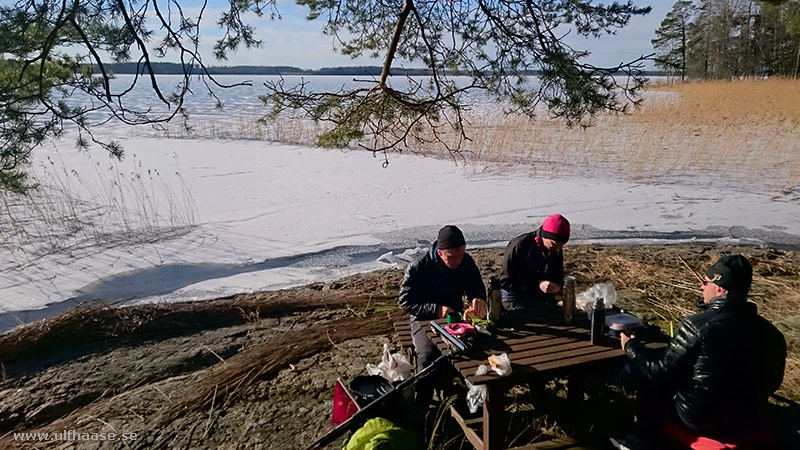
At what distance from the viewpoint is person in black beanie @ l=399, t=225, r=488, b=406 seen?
3.11m

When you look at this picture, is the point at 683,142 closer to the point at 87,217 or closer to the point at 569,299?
the point at 569,299

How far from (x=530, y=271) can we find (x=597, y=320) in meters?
0.89

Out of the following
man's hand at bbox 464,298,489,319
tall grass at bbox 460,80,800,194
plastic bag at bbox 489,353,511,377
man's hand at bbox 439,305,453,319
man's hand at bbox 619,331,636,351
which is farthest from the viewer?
tall grass at bbox 460,80,800,194

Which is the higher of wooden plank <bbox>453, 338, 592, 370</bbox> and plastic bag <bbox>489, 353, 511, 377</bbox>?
plastic bag <bbox>489, 353, 511, 377</bbox>

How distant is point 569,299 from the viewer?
2824mm

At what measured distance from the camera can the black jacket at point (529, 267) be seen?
344 centimetres

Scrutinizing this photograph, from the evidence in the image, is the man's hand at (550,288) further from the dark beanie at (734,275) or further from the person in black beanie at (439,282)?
the dark beanie at (734,275)

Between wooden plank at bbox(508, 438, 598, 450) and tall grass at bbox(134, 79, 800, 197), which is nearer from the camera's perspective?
wooden plank at bbox(508, 438, 598, 450)

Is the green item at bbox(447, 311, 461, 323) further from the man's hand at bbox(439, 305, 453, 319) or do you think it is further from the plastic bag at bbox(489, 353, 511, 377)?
the plastic bag at bbox(489, 353, 511, 377)

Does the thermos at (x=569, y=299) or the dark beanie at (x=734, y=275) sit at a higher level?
the dark beanie at (x=734, y=275)

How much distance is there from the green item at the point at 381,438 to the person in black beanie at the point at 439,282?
0.66 m

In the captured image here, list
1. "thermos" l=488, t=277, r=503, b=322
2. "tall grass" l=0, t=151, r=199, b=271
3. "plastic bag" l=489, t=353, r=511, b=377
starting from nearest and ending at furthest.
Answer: "plastic bag" l=489, t=353, r=511, b=377 → "thermos" l=488, t=277, r=503, b=322 → "tall grass" l=0, t=151, r=199, b=271

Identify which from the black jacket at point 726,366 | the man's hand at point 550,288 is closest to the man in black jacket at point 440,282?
the man's hand at point 550,288

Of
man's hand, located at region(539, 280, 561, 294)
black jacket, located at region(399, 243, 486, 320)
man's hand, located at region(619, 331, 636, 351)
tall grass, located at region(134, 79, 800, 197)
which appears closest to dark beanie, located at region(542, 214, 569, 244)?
man's hand, located at region(539, 280, 561, 294)
